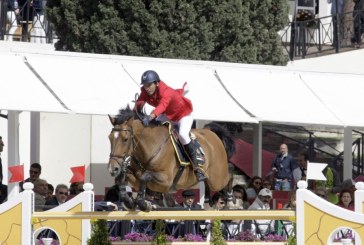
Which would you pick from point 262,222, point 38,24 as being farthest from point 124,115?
point 38,24

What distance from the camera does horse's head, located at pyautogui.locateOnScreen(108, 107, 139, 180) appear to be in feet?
39.3

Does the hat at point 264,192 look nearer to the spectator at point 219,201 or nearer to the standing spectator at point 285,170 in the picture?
the spectator at point 219,201

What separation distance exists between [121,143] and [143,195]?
587mm

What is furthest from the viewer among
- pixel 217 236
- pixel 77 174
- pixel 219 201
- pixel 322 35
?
pixel 322 35

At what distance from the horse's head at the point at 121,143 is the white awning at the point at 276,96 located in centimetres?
554

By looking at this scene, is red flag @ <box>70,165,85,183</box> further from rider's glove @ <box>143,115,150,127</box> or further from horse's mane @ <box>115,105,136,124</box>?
rider's glove @ <box>143,115,150,127</box>

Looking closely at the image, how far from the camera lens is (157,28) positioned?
869 inches

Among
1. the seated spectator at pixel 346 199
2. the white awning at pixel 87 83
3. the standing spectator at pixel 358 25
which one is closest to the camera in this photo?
the seated spectator at pixel 346 199

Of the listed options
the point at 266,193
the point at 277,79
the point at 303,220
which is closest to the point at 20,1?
the point at 277,79

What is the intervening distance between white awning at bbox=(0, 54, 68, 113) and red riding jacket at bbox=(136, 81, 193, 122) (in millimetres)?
2991

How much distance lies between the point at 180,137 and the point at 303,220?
2.88 meters

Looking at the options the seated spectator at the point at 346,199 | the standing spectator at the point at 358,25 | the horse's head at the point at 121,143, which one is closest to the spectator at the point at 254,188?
the seated spectator at the point at 346,199

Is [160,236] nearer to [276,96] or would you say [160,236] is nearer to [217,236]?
[217,236]

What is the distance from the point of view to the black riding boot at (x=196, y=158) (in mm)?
13844
